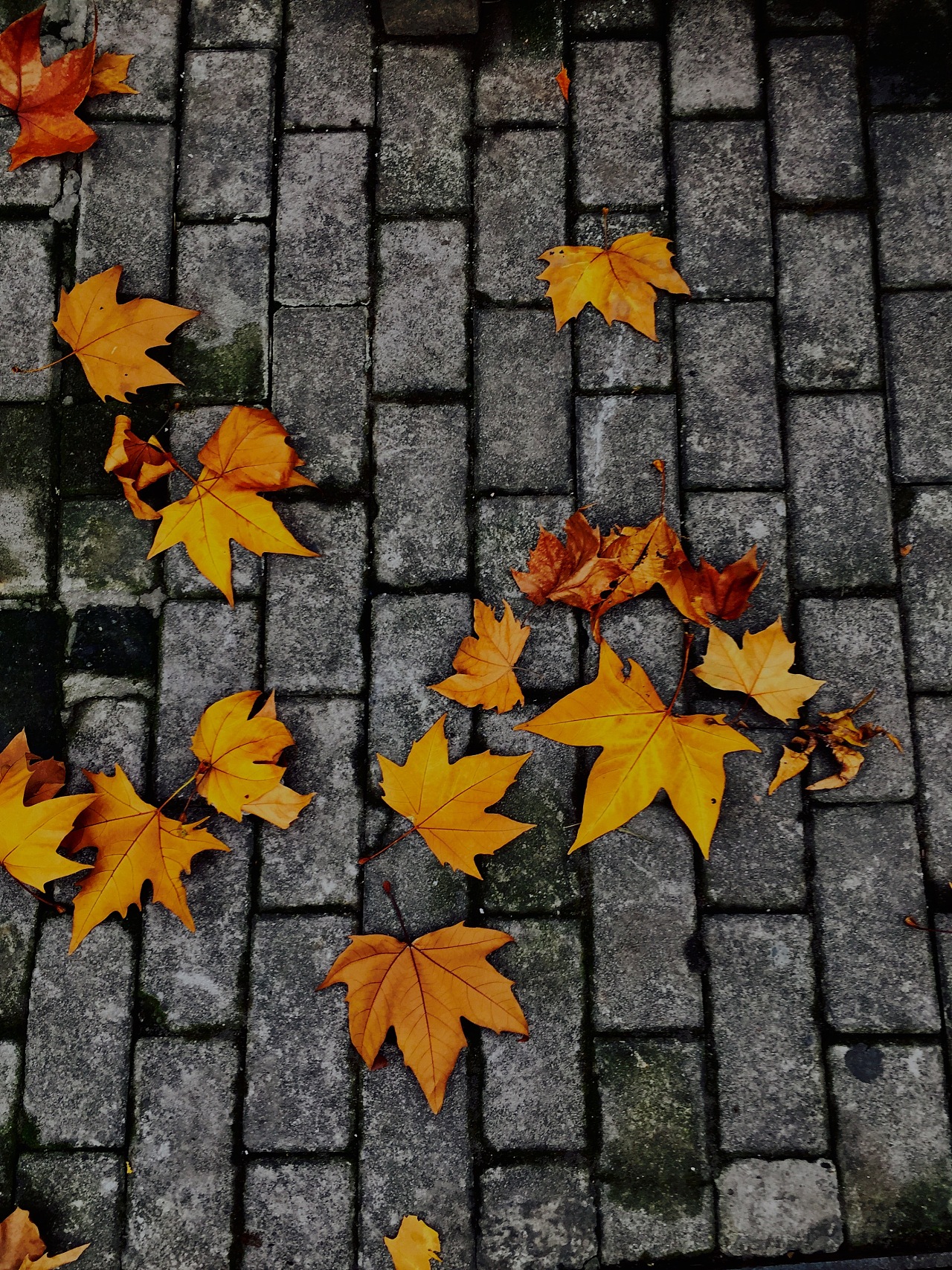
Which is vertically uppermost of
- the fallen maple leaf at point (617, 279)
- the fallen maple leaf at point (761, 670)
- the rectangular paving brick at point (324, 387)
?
the fallen maple leaf at point (617, 279)

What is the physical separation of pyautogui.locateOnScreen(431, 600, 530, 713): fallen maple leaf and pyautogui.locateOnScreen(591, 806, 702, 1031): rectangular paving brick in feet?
1.47

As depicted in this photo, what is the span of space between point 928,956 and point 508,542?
1464 mm

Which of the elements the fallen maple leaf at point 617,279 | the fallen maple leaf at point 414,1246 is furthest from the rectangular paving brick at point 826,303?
the fallen maple leaf at point 414,1246

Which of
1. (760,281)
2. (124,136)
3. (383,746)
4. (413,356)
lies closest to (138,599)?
(383,746)

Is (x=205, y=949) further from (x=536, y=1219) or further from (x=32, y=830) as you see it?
Result: (x=536, y=1219)

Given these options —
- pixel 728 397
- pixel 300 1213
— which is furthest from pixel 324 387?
pixel 300 1213

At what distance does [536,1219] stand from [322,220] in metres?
2.62

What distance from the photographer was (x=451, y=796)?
2.29 metres

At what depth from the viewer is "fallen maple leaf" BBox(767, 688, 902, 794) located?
7.61 feet

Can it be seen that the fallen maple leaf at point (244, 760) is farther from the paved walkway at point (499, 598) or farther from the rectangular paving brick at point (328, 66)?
the rectangular paving brick at point (328, 66)

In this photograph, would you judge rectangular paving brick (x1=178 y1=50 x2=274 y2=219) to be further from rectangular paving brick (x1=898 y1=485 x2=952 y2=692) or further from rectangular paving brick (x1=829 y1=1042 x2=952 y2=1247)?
rectangular paving brick (x1=829 y1=1042 x2=952 y2=1247)

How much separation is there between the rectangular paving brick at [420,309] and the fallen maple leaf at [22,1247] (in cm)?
224

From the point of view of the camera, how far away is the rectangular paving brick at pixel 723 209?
251 centimetres

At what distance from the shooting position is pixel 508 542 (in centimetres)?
245
